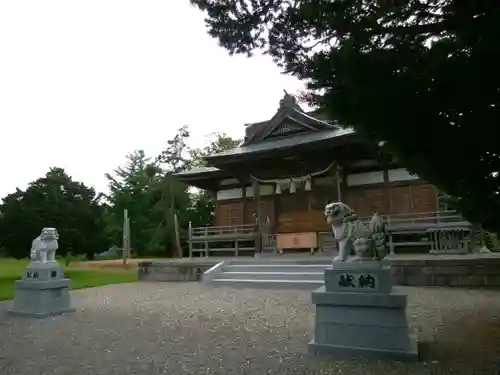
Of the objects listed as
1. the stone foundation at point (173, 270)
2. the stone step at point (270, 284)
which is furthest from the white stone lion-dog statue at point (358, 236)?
the stone foundation at point (173, 270)

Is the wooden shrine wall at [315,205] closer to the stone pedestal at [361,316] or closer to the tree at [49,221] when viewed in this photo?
the tree at [49,221]

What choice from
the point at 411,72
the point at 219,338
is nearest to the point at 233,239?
the point at 219,338

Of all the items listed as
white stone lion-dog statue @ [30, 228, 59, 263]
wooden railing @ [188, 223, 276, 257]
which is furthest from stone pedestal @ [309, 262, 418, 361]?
wooden railing @ [188, 223, 276, 257]

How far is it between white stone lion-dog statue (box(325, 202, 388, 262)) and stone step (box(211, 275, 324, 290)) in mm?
5678

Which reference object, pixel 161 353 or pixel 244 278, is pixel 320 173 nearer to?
pixel 244 278

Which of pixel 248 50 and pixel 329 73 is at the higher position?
pixel 248 50

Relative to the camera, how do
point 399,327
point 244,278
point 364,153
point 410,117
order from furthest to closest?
point 364,153, point 244,278, point 399,327, point 410,117

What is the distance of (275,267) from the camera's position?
38.7 ft

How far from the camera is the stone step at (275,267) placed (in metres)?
11.1

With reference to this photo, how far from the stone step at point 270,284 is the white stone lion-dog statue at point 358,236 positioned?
5678 millimetres

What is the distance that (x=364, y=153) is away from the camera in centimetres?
1354

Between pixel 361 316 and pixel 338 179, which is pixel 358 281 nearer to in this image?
pixel 361 316

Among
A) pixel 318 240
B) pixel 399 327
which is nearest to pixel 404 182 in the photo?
pixel 318 240

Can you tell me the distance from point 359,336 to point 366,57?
2639 millimetres
